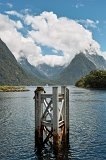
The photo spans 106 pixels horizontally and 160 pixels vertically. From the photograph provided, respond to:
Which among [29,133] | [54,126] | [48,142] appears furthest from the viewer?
[29,133]

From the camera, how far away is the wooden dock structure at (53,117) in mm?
40031

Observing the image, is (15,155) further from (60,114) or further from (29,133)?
(29,133)

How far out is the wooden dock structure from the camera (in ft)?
131

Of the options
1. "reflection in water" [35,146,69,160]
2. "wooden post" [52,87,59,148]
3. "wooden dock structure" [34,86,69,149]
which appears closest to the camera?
"reflection in water" [35,146,69,160]

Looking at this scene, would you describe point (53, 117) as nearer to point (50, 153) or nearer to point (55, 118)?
point (55, 118)

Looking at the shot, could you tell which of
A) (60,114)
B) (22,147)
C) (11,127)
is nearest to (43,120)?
(60,114)

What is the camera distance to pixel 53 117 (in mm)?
39875

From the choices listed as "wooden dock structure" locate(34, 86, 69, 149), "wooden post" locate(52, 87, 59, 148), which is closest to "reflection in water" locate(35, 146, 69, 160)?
"wooden dock structure" locate(34, 86, 69, 149)

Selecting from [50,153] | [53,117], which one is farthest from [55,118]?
[50,153]

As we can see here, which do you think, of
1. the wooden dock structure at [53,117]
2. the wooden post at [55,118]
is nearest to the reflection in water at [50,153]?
the wooden dock structure at [53,117]

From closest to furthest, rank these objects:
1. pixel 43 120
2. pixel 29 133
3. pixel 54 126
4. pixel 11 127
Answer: pixel 54 126 → pixel 43 120 → pixel 29 133 → pixel 11 127

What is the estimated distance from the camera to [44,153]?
135 feet

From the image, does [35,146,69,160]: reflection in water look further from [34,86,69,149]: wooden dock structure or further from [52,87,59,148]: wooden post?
[52,87,59,148]: wooden post

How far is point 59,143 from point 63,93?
6795 mm
